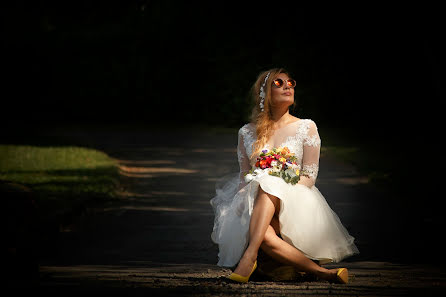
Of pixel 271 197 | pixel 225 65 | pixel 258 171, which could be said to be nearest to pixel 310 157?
pixel 258 171

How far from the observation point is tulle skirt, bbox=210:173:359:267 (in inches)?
292

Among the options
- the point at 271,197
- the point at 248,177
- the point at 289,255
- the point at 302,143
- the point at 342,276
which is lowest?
the point at 342,276

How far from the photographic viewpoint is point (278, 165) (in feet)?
24.7

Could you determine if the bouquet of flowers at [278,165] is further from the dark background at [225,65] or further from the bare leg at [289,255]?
the dark background at [225,65]

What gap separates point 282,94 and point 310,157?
1.89 ft

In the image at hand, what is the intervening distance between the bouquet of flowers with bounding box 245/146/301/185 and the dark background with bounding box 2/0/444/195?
10923 millimetres

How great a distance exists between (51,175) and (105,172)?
3.67ft

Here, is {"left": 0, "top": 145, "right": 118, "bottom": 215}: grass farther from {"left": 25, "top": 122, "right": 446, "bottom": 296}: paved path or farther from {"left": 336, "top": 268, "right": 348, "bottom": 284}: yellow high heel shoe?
{"left": 336, "top": 268, "right": 348, "bottom": 284}: yellow high heel shoe

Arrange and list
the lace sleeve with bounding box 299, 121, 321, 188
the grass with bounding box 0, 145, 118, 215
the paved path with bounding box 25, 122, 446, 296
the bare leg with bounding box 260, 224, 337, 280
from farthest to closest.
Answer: the grass with bounding box 0, 145, 118, 215
the lace sleeve with bounding box 299, 121, 321, 188
the bare leg with bounding box 260, 224, 337, 280
the paved path with bounding box 25, 122, 446, 296

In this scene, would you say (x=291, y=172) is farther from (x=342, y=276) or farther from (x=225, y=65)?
(x=225, y=65)

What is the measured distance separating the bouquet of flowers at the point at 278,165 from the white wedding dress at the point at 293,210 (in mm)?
60

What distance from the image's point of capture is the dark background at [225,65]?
25898 mm

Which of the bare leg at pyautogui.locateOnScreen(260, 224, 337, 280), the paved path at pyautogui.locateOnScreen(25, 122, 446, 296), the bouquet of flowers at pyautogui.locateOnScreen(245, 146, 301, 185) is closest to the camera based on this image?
the paved path at pyautogui.locateOnScreen(25, 122, 446, 296)

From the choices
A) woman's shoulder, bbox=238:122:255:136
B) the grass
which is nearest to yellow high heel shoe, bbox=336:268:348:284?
woman's shoulder, bbox=238:122:255:136
